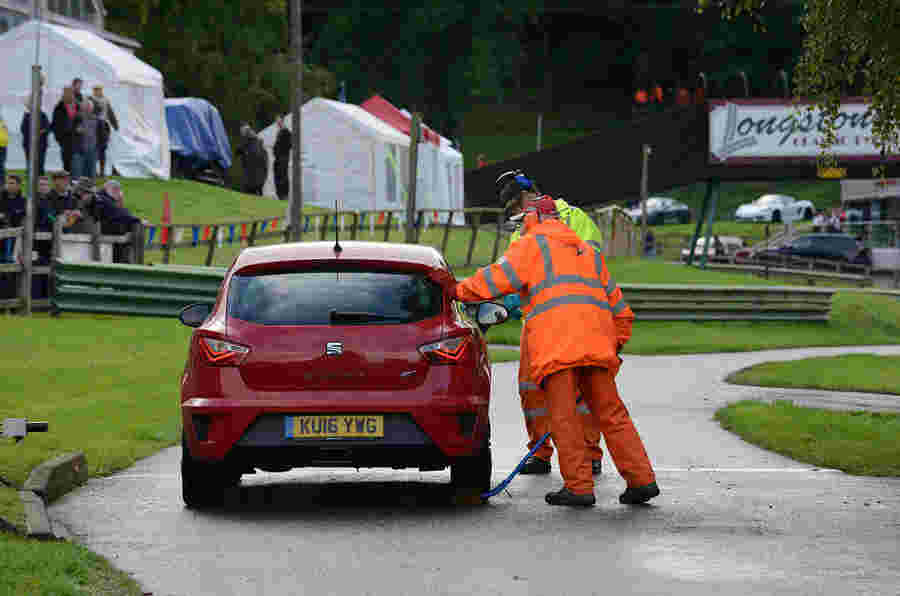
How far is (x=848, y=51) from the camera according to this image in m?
12.8

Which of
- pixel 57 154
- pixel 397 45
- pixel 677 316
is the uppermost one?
pixel 397 45

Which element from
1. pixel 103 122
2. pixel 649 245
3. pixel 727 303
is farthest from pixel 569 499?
pixel 649 245

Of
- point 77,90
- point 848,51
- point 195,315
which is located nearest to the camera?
point 195,315

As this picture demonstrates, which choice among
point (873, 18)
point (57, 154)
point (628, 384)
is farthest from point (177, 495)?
point (57, 154)

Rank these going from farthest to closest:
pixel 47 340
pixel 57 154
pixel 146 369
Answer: pixel 57 154 < pixel 47 340 < pixel 146 369

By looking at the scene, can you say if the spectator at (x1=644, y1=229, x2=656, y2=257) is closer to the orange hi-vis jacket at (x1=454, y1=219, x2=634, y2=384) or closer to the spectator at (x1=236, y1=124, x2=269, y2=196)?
the spectator at (x1=236, y1=124, x2=269, y2=196)

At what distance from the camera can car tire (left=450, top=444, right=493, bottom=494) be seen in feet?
32.2

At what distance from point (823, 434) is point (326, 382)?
553cm

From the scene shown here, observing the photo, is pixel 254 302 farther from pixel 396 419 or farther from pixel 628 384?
pixel 628 384

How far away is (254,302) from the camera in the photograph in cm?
953

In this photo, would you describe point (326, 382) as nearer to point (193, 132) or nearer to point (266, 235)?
point (266, 235)

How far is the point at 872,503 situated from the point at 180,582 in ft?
13.8

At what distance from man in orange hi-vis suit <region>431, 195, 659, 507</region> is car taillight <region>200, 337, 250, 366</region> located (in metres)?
1.11

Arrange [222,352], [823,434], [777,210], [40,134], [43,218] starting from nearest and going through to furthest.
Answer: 1. [222,352]
2. [823,434]
3. [43,218]
4. [40,134]
5. [777,210]
